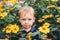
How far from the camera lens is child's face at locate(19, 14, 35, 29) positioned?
267 centimetres

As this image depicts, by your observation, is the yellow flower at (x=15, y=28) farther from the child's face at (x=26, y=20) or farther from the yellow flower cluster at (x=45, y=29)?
the yellow flower cluster at (x=45, y=29)

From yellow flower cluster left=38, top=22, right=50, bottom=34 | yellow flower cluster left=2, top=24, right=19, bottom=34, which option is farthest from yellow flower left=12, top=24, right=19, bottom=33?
yellow flower cluster left=38, top=22, right=50, bottom=34

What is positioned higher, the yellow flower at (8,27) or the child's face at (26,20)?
the child's face at (26,20)

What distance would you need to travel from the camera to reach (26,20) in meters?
2.67

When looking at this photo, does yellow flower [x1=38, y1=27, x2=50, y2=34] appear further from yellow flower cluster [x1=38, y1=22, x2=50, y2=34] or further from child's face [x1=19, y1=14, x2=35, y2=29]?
child's face [x1=19, y1=14, x2=35, y2=29]

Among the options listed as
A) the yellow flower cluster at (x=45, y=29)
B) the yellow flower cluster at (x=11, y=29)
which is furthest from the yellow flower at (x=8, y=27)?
the yellow flower cluster at (x=45, y=29)

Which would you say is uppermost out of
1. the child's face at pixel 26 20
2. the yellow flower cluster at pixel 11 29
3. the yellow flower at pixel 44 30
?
the child's face at pixel 26 20

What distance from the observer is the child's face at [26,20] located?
2.67 meters

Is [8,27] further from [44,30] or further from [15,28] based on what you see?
[44,30]

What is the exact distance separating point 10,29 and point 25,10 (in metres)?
0.25

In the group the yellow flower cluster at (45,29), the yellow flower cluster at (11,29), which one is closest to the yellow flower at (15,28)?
the yellow flower cluster at (11,29)

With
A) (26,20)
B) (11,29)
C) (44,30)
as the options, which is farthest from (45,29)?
(11,29)

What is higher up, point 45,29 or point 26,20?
point 26,20

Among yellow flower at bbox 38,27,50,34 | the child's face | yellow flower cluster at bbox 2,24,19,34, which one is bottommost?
yellow flower at bbox 38,27,50,34
